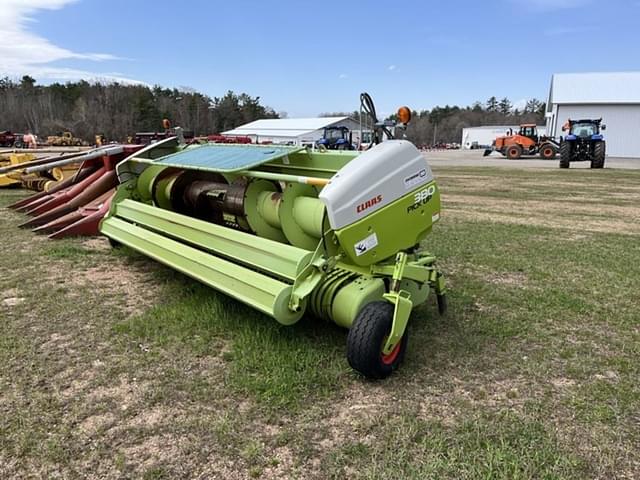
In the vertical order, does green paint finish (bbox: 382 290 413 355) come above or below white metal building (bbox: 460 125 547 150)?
below

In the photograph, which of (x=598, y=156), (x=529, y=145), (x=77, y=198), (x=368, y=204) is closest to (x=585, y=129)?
(x=598, y=156)

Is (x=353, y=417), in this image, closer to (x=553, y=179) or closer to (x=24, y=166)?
(x=24, y=166)

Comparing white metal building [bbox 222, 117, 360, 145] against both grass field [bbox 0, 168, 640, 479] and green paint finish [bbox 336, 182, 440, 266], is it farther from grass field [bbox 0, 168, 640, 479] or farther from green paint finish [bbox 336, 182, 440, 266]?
green paint finish [bbox 336, 182, 440, 266]

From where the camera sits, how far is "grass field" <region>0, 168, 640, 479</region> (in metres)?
2.20

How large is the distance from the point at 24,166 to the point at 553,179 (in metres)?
15.0

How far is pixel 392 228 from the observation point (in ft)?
10.5

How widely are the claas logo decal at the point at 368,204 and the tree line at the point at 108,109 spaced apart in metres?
63.1

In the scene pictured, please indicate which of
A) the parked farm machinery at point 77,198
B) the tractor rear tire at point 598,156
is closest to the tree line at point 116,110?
the tractor rear tire at point 598,156

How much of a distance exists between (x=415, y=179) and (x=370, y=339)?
118cm

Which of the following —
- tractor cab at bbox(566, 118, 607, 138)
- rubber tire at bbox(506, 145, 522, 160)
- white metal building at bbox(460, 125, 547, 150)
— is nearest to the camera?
tractor cab at bbox(566, 118, 607, 138)

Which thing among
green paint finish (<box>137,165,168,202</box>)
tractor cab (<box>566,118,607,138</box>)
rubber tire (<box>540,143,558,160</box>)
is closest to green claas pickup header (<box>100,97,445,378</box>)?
green paint finish (<box>137,165,168,202</box>)

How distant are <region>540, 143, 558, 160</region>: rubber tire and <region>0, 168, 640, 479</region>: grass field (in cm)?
2608

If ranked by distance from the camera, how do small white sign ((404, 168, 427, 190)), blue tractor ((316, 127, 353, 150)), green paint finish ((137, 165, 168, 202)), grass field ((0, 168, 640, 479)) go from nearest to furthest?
grass field ((0, 168, 640, 479)), small white sign ((404, 168, 427, 190)), green paint finish ((137, 165, 168, 202)), blue tractor ((316, 127, 353, 150))

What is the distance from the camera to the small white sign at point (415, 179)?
3.22 m
